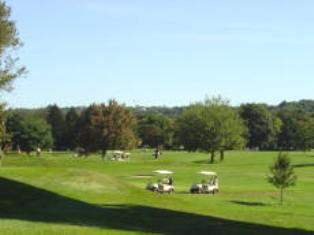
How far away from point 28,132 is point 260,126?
59572 millimetres

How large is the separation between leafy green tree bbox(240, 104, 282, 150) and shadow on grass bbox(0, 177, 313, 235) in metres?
141

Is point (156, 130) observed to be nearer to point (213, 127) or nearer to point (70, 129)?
point (70, 129)

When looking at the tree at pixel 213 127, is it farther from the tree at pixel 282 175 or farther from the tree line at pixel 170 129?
the tree at pixel 282 175

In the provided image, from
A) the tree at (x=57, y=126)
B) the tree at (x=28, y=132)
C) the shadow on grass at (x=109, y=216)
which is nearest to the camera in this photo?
the shadow on grass at (x=109, y=216)

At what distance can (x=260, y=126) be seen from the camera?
170 meters

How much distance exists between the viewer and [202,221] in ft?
85.6

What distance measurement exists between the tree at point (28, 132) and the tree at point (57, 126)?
82.6ft

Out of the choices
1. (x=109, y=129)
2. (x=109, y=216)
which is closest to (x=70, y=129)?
(x=109, y=129)

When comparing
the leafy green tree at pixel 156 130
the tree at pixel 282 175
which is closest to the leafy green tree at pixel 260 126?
the leafy green tree at pixel 156 130

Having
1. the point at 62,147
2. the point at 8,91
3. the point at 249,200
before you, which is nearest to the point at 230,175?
the point at 249,200

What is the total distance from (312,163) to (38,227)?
92379 millimetres

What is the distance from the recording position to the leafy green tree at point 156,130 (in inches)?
6821

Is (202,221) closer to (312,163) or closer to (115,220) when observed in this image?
(115,220)

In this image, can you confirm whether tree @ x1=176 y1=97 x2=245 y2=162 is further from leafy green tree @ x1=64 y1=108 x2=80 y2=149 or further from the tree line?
leafy green tree @ x1=64 y1=108 x2=80 y2=149
